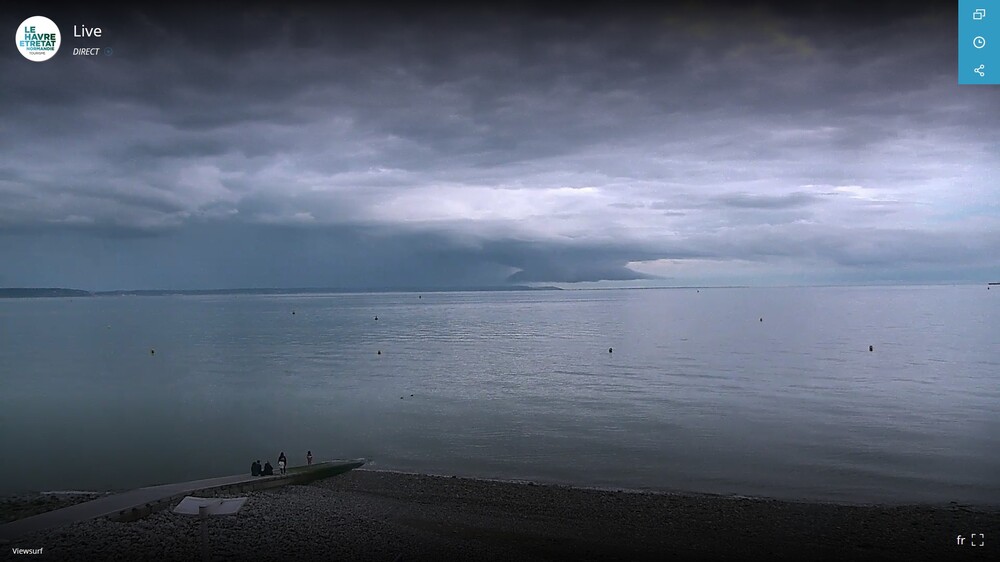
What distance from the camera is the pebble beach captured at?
1759 centimetres

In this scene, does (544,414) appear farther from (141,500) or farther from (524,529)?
(141,500)

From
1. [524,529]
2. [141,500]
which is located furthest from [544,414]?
[141,500]

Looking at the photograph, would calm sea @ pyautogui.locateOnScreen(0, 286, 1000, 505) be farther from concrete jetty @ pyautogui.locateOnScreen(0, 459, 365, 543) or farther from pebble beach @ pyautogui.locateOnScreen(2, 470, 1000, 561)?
concrete jetty @ pyautogui.locateOnScreen(0, 459, 365, 543)

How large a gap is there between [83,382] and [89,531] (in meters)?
44.5

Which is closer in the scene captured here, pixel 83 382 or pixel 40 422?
pixel 40 422

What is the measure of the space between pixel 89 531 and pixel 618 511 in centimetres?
1584

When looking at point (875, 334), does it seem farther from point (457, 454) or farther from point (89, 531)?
point (89, 531)

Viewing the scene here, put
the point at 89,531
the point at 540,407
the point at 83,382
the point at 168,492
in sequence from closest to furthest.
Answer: the point at 89,531
the point at 168,492
the point at 540,407
the point at 83,382

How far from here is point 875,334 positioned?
93688 millimetres

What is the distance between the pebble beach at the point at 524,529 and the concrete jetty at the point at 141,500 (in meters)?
0.58

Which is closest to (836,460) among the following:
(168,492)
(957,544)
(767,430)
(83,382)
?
(767,430)

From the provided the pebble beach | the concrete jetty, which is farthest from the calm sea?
the concrete jetty

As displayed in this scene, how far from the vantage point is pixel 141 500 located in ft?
69.0

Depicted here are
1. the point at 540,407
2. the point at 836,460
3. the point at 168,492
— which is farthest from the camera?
the point at 540,407
